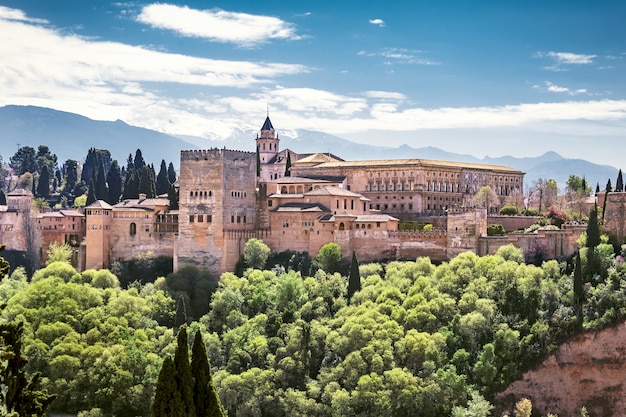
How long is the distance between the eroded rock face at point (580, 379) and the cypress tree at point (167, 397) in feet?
70.4

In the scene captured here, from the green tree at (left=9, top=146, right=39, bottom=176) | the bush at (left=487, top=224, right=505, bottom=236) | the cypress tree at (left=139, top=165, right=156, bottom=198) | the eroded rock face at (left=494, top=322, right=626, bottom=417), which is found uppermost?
the green tree at (left=9, top=146, right=39, bottom=176)

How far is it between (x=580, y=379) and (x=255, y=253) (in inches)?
798

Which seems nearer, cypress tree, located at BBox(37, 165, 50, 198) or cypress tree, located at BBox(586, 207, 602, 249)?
cypress tree, located at BBox(586, 207, 602, 249)

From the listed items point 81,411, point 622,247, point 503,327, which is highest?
point 622,247

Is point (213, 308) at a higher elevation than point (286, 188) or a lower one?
lower

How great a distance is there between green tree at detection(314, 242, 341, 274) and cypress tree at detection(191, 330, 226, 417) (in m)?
27.6

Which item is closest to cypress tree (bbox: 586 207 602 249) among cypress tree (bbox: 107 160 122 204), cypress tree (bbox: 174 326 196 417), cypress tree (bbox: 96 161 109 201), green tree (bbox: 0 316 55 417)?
cypress tree (bbox: 174 326 196 417)

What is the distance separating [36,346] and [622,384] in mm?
27093

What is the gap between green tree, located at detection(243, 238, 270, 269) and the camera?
59969 mm

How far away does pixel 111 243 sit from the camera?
208 feet

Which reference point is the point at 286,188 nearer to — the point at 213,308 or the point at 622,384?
the point at 213,308

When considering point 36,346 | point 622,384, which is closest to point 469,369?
point 622,384

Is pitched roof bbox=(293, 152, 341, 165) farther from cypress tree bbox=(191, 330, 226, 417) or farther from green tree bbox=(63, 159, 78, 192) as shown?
cypress tree bbox=(191, 330, 226, 417)

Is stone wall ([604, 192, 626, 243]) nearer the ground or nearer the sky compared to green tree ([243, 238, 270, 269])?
nearer the sky
